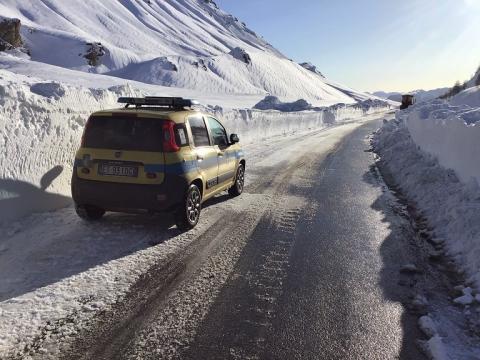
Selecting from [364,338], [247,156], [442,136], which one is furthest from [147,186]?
[247,156]

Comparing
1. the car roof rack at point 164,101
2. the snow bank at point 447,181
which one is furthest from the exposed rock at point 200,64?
the car roof rack at point 164,101

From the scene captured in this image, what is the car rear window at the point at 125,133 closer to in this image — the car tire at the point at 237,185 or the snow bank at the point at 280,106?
the car tire at the point at 237,185

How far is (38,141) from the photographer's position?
705 centimetres

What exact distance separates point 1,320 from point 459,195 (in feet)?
22.5

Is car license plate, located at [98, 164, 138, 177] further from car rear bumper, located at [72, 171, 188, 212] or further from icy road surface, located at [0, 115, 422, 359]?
icy road surface, located at [0, 115, 422, 359]

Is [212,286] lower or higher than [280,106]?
higher

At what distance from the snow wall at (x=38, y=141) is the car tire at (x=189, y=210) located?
240 cm

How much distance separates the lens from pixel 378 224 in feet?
23.7

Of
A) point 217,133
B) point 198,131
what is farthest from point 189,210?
point 217,133

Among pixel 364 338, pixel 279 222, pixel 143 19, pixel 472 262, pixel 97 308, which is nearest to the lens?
pixel 364 338

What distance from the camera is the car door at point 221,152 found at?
7941 millimetres

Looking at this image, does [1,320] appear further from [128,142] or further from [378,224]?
[378,224]

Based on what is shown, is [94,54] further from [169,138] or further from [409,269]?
[409,269]

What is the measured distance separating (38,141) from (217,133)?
9.89 feet
